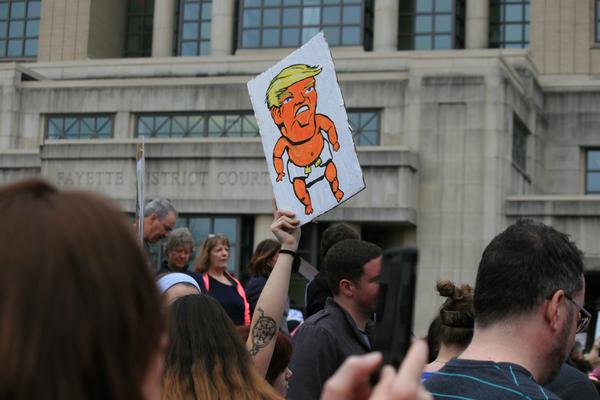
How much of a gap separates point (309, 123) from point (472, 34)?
3659 cm

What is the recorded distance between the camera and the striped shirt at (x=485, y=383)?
3.13 m

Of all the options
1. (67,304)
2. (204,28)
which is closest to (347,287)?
(67,304)

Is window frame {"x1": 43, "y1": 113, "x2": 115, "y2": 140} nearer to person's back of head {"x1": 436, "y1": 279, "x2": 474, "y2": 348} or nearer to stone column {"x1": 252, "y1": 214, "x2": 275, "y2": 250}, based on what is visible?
stone column {"x1": 252, "y1": 214, "x2": 275, "y2": 250}

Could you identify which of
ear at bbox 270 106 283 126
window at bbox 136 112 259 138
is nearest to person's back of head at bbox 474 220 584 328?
ear at bbox 270 106 283 126

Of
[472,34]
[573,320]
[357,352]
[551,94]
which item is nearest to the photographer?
[573,320]

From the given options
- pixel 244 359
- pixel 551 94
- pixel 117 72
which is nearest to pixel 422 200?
pixel 551 94

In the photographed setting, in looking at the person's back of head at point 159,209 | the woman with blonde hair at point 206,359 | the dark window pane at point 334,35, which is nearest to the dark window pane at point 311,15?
the dark window pane at point 334,35

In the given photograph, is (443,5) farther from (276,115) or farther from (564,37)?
(276,115)

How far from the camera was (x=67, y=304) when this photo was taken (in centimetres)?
148

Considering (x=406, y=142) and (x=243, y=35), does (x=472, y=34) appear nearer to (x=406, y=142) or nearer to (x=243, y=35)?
(x=243, y=35)

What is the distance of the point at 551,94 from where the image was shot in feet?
113

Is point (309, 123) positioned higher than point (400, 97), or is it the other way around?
point (400, 97)

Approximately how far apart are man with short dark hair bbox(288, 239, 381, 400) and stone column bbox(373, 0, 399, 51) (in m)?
34.1

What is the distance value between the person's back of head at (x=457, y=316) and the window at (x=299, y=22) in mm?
33934
